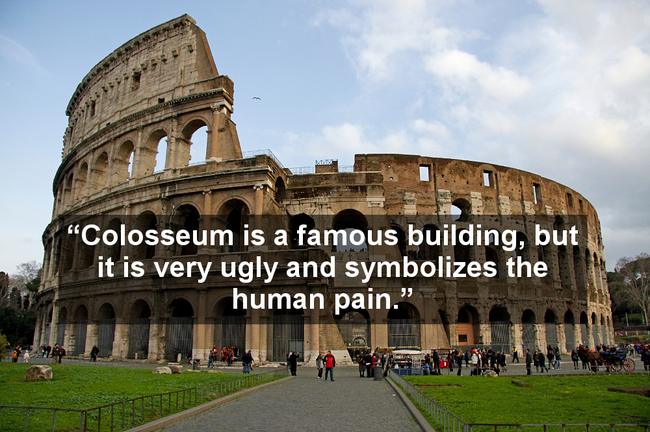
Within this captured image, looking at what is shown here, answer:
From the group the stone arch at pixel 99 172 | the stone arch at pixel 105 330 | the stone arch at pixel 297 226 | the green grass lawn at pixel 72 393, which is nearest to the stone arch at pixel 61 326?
the stone arch at pixel 105 330

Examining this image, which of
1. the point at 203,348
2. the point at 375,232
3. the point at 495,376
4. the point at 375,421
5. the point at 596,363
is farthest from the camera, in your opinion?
the point at 375,232

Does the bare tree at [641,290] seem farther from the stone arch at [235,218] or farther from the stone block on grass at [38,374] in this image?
the stone block on grass at [38,374]

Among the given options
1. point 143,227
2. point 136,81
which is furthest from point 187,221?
point 136,81

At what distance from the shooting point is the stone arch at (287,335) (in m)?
23.4

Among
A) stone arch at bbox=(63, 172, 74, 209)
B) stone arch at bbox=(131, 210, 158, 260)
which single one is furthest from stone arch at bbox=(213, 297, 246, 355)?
stone arch at bbox=(63, 172, 74, 209)

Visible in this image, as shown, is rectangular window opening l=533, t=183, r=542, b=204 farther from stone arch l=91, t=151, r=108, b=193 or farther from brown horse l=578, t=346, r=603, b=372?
stone arch l=91, t=151, r=108, b=193

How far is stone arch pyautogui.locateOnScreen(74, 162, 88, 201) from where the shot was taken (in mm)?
33781

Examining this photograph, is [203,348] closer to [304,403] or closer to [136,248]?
[136,248]

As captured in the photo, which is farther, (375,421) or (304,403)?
(304,403)

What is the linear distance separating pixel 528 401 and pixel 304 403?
16.5ft

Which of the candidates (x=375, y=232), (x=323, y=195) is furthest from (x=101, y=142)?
(x=375, y=232)

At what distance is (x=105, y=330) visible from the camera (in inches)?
1083

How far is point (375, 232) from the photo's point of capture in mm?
26406

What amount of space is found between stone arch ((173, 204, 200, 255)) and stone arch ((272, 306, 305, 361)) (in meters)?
6.42
